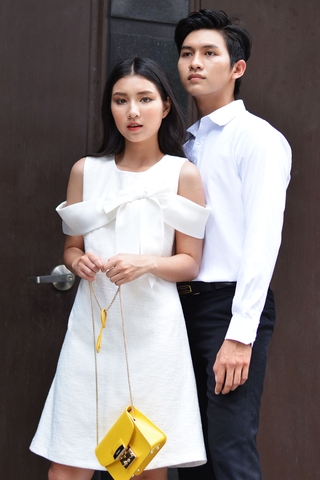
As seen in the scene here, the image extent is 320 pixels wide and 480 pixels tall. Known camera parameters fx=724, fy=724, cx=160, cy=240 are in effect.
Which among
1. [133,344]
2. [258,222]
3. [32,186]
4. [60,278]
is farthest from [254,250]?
[32,186]

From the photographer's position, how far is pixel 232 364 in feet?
6.25

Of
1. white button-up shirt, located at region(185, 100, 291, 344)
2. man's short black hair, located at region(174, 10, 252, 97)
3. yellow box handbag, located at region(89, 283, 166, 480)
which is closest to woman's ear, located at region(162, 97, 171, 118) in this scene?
white button-up shirt, located at region(185, 100, 291, 344)

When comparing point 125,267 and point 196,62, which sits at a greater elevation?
point 196,62

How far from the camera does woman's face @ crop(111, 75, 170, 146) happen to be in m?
2.06

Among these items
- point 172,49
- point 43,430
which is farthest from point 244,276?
point 172,49

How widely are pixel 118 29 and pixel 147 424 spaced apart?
1.43 metres

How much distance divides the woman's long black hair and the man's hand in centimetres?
61

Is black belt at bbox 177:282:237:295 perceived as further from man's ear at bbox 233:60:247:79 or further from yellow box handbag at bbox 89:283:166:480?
man's ear at bbox 233:60:247:79

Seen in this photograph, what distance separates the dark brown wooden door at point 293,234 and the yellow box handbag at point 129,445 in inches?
39.5

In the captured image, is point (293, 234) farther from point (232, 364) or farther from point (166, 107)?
point (232, 364)

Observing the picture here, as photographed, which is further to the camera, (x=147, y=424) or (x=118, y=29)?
(x=118, y=29)

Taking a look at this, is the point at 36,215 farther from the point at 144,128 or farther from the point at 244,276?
the point at 244,276

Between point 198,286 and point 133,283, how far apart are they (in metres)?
0.20

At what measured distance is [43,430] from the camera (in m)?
2.04
